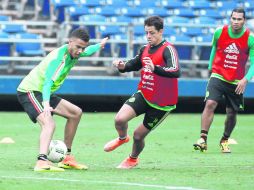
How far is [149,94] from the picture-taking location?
11617 mm

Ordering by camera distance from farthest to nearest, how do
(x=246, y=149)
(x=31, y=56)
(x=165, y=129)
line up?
(x=31, y=56) < (x=165, y=129) < (x=246, y=149)

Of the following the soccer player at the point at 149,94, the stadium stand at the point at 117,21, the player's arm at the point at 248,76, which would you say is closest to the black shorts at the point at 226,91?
the player's arm at the point at 248,76

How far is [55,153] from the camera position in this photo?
11242mm

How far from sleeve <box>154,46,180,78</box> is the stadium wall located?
9.68m

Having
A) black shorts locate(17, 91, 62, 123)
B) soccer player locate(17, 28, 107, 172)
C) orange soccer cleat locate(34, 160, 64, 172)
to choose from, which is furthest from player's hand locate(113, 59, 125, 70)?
orange soccer cleat locate(34, 160, 64, 172)

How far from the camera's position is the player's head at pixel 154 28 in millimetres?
11297

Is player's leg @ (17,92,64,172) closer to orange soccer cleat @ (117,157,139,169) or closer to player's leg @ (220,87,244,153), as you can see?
orange soccer cleat @ (117,157,139,169)

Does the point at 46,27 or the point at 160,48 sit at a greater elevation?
the point at 160,48

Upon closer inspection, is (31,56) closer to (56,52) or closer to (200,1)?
(200,1)

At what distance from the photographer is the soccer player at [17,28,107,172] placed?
1081cm

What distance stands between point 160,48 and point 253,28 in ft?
36.0

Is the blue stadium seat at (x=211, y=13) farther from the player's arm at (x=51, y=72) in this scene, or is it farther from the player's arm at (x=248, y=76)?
the player's arm at (x=51, y=72)

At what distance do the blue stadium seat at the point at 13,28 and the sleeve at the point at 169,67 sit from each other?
1051 centimetres

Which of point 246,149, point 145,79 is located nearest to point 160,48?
point 145,79
